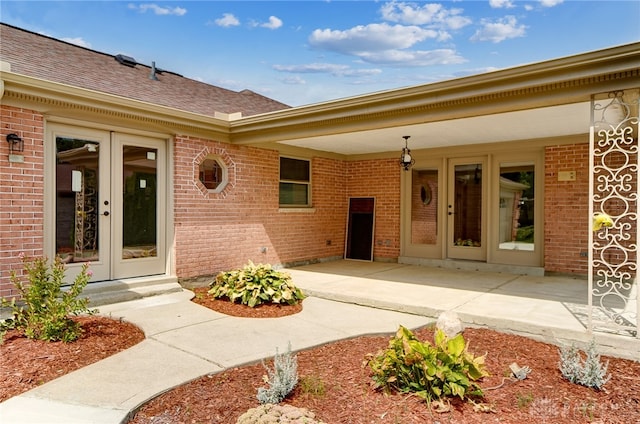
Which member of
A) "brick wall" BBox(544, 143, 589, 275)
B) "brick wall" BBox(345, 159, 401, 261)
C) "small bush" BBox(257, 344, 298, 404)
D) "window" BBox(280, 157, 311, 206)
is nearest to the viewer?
"small bush" BBox(257, 344, 298, 404)

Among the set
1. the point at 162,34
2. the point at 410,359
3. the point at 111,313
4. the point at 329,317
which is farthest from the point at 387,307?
the point at 162,34

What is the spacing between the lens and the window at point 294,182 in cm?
848

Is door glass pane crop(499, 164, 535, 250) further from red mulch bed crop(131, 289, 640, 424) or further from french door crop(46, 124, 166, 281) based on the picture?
french door crop(46, 124, 166, 281)

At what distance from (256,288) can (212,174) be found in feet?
8.51

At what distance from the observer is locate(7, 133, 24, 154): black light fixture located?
187 inches

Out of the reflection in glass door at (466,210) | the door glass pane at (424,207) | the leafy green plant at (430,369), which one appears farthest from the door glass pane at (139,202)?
the reflection in glass door at (466,210)

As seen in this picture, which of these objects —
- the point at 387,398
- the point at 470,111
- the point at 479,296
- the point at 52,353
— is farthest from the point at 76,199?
the point at 479,296

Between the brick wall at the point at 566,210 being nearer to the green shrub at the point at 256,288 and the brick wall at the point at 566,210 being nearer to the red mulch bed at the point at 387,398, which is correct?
the red mulch bed at the point at 387,398

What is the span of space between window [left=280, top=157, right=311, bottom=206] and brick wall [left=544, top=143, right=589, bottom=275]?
4.67 meters

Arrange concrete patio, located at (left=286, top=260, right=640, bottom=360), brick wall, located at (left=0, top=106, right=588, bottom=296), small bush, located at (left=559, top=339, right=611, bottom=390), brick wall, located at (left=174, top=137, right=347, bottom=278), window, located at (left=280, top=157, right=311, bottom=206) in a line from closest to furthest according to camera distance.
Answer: small bush, located at (left=559, top=339, right=611, bottom=390)
concrete patio, located at (left=286, top=260, right=640, bottom=360)
brick wall, located at (left=0, top=106, right=588, bottom=296)
brick wall, located at (left=174, top=137, right=347, bottom=278)
window, located at (left=280, top=157, right=311, bottom=206)

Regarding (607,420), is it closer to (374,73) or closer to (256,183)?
(256,183)

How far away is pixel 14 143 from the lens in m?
4.79

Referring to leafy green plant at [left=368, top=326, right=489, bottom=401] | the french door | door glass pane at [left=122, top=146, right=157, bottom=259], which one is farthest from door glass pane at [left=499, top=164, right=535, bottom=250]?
door glass pane at [left=122, top=146, right=157, bottom=259]

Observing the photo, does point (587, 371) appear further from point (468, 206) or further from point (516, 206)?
point (468, 206)
